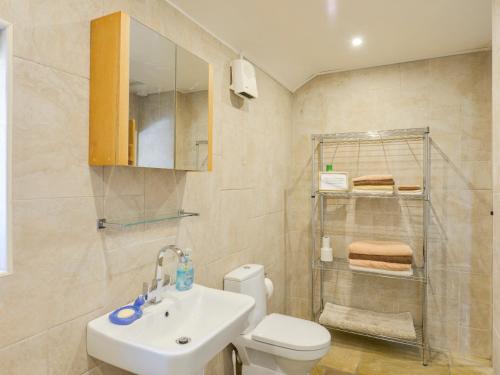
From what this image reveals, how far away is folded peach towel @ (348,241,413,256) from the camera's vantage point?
2.25m

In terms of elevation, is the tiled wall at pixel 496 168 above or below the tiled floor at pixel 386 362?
above

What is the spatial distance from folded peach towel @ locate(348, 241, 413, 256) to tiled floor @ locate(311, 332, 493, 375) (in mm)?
763

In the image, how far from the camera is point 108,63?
1.12 meters

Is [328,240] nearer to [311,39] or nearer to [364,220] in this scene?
[364,220]

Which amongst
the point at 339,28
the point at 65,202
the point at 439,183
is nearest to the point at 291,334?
the point at 65,202

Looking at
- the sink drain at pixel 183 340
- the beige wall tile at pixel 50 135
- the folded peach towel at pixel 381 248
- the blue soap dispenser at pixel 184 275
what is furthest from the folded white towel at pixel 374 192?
the beige wall tile at pixel 50 135

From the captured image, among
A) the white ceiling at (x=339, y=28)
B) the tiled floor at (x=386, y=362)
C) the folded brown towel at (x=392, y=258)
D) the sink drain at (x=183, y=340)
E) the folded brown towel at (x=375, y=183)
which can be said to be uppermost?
the white ceiling at (x=339, y=28)

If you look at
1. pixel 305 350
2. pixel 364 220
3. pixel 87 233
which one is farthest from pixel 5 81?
pixel 364 220

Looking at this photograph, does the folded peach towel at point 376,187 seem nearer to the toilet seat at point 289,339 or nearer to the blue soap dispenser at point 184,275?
the toilet seat at point 289,339

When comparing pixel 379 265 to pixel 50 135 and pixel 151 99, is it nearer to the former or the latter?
pixel 151 99

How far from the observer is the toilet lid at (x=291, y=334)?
5.76 ft

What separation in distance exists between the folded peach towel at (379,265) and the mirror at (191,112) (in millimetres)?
1417

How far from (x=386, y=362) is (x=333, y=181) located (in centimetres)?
134

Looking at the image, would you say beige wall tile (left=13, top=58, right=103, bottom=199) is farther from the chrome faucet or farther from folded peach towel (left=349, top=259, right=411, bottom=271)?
folded peach towel (left=349, top=259, right=411, bottom=271)
